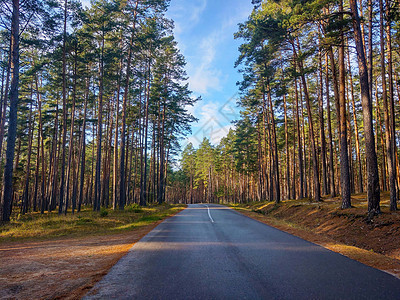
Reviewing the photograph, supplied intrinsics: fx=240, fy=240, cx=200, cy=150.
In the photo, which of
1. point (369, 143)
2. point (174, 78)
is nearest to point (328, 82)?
point (369, 143)

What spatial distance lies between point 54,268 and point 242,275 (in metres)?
4.36

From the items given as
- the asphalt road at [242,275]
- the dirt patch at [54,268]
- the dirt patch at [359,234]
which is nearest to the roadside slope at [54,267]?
the dirt patch at [54,268]

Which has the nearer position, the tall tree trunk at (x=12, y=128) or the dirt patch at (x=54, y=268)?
the dirt patch at (x=54, y=268)

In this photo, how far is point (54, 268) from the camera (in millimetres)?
5621

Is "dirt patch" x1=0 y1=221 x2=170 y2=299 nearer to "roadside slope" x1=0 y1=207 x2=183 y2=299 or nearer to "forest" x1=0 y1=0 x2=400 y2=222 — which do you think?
"roadside slope" x1=0 y1=207 x2=183 y2=299

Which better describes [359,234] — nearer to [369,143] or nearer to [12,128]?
[369,143]

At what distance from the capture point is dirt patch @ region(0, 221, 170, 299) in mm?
4196

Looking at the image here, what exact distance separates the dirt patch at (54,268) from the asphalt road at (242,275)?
17.5 inches

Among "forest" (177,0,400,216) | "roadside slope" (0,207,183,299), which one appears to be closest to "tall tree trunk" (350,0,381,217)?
"forest" (177,0,400,216)

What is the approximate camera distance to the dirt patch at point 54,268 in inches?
165

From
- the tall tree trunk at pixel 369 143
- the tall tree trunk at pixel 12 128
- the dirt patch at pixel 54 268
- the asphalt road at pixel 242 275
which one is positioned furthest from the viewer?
the tall tree trunk at pixel 12 128

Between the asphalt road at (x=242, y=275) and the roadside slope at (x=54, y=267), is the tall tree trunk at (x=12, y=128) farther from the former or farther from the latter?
the asphalt road at (x=242, y=275)

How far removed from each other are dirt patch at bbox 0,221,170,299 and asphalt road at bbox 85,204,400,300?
445mm

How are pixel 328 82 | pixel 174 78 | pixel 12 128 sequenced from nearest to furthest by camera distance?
1. pixel 12 128
2. pixel 328 82
3. pixel 174 78
